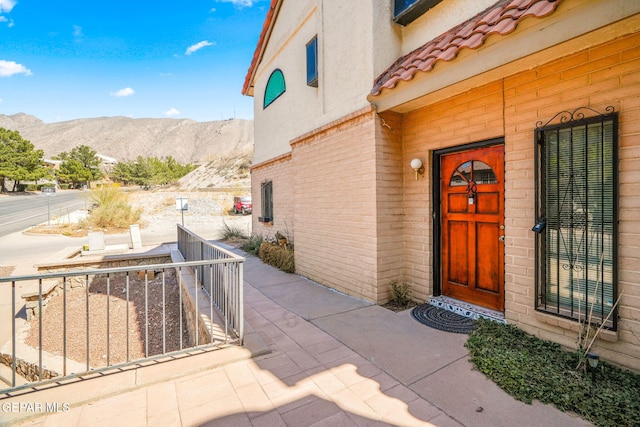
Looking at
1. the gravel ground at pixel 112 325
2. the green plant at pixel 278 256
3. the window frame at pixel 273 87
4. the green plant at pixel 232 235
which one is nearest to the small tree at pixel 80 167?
the green plant at pixel 232 235

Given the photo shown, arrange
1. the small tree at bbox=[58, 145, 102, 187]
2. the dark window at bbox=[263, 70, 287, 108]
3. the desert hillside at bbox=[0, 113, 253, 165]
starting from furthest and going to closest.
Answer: the desert hillside at bbox=[0, 113, 253, 165]
the small tree at bbox=[58, 145, 102, 187]
the dark window at bbox=[263, 70, 287, 108]

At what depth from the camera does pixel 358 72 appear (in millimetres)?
4883

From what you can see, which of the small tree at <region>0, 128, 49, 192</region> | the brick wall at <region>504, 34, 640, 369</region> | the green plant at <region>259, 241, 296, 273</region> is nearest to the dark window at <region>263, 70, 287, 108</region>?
the green plant at <region>259, 241, 296, 273</region>

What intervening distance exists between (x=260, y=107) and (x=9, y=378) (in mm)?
8582

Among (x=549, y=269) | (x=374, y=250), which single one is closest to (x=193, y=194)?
(x=374, y=250)

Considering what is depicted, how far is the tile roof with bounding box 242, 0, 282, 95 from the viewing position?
791 cm

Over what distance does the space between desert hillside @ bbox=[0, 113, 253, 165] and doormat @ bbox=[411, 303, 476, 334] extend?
95.6 metres

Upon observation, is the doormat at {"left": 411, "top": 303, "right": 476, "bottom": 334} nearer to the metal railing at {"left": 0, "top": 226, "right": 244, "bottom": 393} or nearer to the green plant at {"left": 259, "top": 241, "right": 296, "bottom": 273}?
the metal railing at {"left": 0, "top": 226, "right": 244, "bottom": 393}

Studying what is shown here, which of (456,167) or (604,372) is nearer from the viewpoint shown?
(604,372)

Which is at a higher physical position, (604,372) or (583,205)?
(583,205)

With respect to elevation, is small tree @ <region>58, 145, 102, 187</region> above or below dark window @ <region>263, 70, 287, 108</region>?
above

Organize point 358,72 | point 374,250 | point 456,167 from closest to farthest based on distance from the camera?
point 456,167, point 374,250, point 358,72

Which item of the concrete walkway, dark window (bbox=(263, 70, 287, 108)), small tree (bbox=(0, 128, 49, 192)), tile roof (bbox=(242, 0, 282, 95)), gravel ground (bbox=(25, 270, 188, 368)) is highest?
small tree (bbox=(0, 128, 49, 192))

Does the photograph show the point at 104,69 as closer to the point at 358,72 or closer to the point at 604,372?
the point at 358,72
